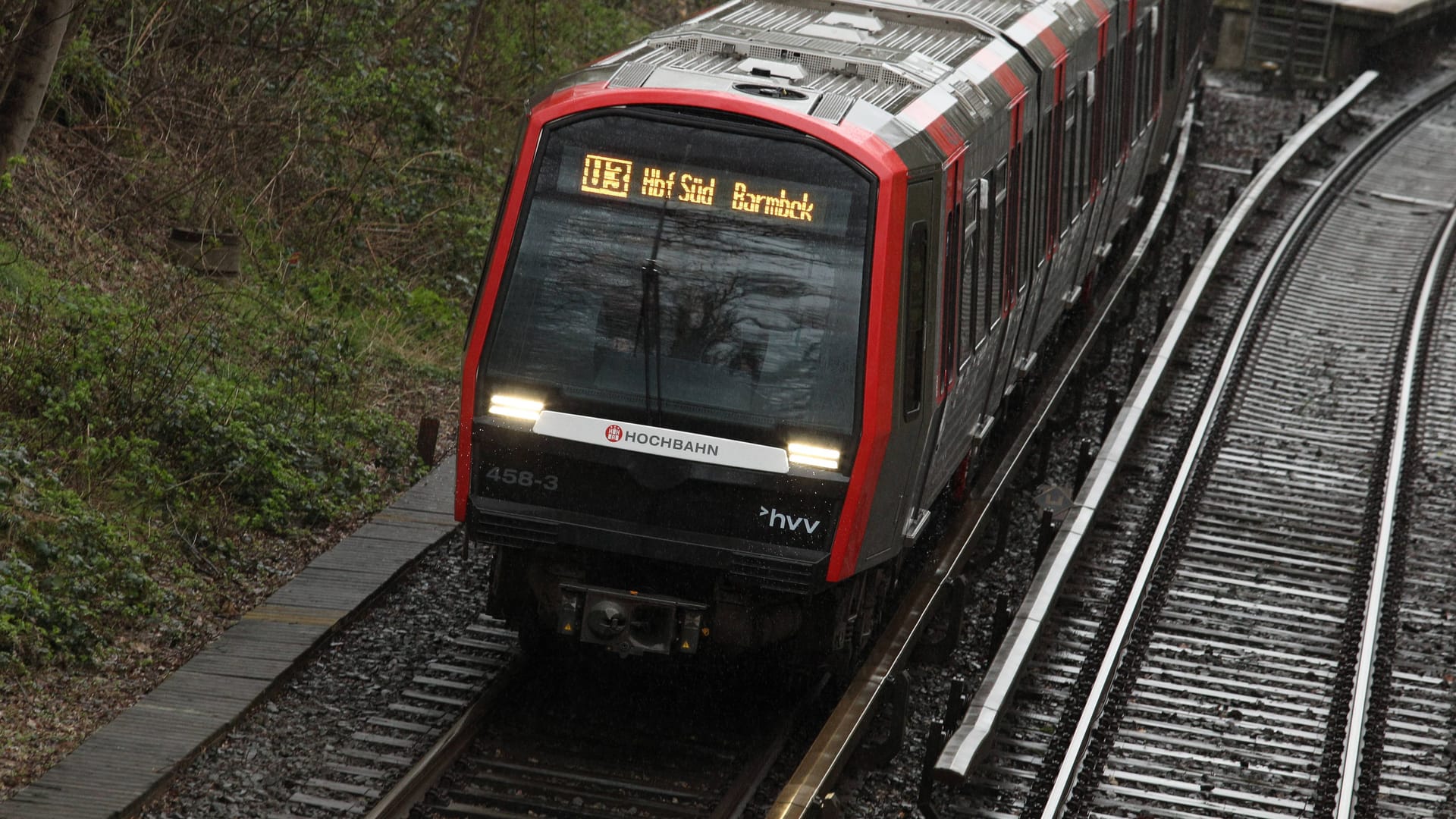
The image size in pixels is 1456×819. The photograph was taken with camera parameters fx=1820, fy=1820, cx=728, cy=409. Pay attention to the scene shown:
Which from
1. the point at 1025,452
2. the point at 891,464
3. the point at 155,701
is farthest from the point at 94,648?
the point at 1025,452

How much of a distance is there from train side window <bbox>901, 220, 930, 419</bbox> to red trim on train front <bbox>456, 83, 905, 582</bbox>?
0.52 ft

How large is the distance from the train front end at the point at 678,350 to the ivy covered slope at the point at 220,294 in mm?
2382

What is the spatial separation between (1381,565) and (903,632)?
421 cm

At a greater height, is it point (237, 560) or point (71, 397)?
point (71, 397)

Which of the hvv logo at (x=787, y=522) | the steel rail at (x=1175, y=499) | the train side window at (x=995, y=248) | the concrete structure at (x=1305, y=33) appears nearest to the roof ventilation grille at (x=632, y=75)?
the hvv logo at (x=787, y=522)

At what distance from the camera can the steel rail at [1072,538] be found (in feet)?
29.8

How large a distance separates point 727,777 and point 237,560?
3.52 meters

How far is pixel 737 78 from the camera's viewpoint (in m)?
8.98

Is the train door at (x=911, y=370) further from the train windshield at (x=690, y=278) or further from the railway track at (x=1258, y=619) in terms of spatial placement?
the railway track at (x=1258, y=619)

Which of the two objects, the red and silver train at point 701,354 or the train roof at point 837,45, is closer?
the red and silver train at point 701,354

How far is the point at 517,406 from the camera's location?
8750 mm

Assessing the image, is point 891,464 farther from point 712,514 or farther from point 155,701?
point 155,701

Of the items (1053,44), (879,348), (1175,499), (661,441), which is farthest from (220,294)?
(1175,499)

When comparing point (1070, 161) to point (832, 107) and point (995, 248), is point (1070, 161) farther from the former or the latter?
point (832, 107)
